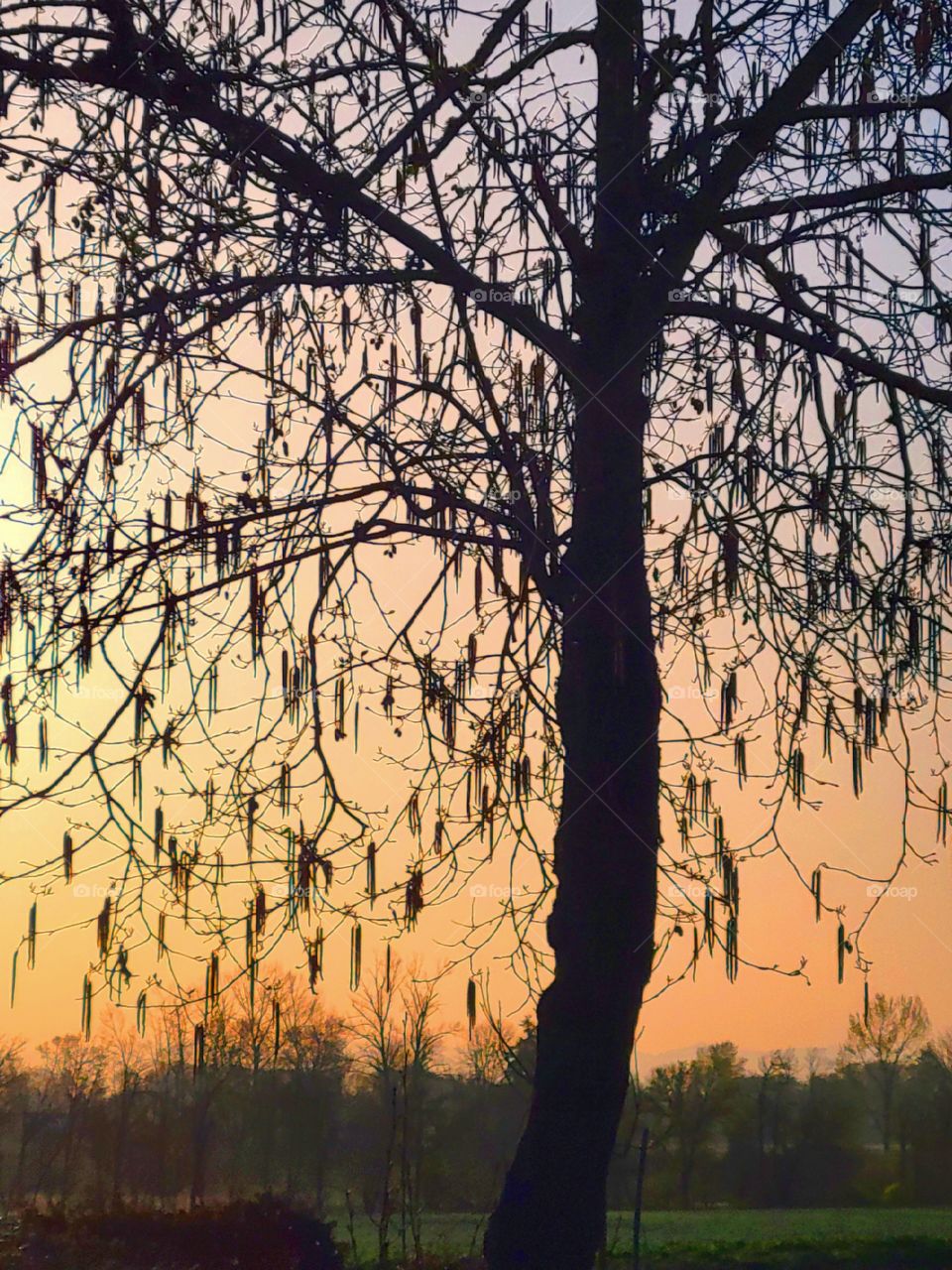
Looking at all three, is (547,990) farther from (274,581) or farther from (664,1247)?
(664,1247)

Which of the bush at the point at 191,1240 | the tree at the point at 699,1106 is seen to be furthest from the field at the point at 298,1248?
the tree at the point at 699,1106

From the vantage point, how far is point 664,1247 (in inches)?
605

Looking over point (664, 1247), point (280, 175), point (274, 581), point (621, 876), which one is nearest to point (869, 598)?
point (621, 876)

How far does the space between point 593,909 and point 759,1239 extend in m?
15.5

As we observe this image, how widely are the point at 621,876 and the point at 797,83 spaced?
3.44 meters

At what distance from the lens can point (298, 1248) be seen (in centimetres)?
1069

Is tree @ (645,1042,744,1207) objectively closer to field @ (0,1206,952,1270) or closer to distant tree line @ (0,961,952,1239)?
distant tree line @ (0,961,952,1239)

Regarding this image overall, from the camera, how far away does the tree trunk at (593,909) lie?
5.31 meters

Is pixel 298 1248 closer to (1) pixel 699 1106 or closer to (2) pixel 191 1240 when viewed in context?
(2) pixel 191 1240

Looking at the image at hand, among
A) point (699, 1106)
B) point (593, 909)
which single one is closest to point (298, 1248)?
point (593, 909)

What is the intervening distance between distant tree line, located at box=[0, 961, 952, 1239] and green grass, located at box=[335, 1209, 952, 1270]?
559 millimetres

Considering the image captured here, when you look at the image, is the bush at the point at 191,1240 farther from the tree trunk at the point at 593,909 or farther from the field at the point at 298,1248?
the tree trunk at the point at 593,909

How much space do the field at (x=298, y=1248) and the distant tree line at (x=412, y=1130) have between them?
0.58m

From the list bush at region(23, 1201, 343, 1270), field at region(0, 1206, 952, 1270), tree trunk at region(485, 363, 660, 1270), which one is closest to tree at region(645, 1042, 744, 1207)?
field at region(0, 1206, 952, 1270)
